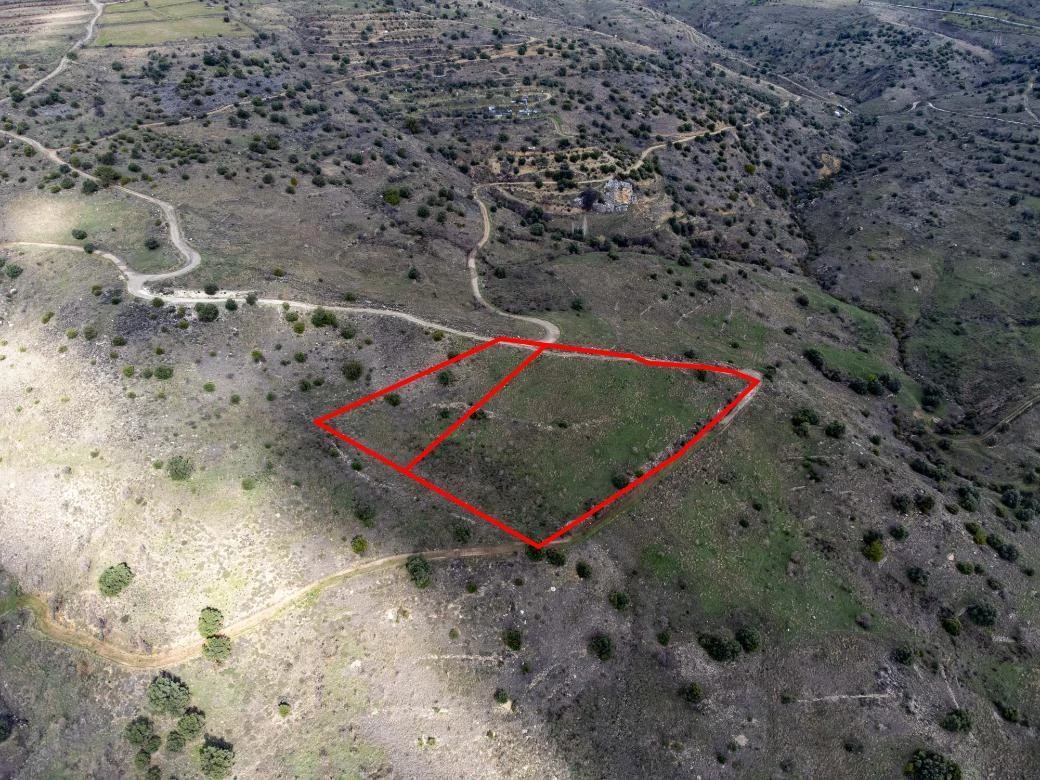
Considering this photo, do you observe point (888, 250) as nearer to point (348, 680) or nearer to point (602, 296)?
point (602, 296)

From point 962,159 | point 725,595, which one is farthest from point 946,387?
point 962,159

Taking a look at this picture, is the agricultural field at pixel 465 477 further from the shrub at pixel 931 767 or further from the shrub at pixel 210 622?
the shrub at pixel 931 767

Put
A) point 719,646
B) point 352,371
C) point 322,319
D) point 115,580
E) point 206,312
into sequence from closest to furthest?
1. point 115,580
2. point 719,646
3. point 352,371
4. point 206,312
5. point 322,319

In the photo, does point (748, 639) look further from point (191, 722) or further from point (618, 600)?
point (191, 722)


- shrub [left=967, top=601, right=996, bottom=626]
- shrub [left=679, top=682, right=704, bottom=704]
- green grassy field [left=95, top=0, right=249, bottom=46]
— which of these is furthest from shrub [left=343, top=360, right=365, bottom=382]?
green grassy field [left=95, top=0, right=249, bottom=46]

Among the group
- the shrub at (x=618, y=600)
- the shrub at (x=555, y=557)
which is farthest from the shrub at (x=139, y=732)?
the shrub at (x=618, y=600)

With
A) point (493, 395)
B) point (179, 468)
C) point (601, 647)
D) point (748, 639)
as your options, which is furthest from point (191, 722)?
point (748, 639)
